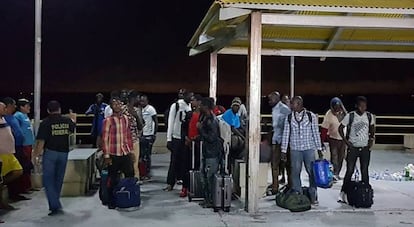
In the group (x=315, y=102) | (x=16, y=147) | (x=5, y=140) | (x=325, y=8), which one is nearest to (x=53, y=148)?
(x=5, y=140)

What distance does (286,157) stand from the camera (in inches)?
336

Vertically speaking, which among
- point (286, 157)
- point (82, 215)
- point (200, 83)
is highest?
point (200, 83)

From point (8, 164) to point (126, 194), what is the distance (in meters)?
1.65

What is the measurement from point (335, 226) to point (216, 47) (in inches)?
193

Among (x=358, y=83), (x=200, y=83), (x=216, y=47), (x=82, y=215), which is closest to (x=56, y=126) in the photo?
Answer: (x=82, y=215)

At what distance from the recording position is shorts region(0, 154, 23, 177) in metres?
7.74

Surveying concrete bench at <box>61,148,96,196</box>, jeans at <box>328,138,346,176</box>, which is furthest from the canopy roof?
concrete bench at <box>61,148,96,196</box>

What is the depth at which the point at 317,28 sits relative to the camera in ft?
33.7

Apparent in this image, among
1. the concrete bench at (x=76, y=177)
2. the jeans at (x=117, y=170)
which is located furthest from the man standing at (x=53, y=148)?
the concrete bench at (x=76, y=177)

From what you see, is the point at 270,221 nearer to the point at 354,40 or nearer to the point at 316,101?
the point at 354,40

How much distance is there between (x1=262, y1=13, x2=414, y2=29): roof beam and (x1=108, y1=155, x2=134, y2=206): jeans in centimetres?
273

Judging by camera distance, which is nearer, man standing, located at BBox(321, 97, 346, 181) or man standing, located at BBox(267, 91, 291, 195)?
man standing, located at BBox(267, 91, 291, 195)

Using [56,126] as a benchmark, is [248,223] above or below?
below

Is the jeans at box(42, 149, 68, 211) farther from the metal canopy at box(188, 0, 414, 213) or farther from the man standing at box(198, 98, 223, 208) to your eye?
the metal canopy at box(188, 0, 414, 213)
